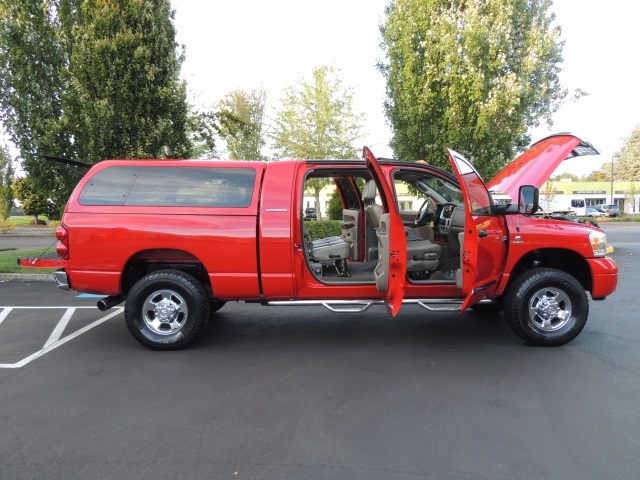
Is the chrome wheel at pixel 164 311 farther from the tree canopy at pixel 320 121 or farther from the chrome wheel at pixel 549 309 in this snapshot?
the tree canopy at pixel 320 121

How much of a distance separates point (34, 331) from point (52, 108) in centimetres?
708

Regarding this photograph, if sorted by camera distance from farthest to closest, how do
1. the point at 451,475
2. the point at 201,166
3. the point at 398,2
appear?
the point at 398,2
the point at 201,166
the point at 451,475

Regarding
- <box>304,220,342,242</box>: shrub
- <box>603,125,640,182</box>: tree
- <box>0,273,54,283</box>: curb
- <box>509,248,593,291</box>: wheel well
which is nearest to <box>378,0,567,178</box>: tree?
<box>304,220,342,242</box>: shrub

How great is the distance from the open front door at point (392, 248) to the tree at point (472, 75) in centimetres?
872

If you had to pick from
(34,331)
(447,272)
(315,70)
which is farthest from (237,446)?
(315,70)

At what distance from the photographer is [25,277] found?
31.7 feet

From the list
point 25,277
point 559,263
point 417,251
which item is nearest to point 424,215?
point 417,251

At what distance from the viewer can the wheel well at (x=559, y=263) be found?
5059 mm

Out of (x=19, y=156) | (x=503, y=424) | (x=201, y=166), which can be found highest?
(x=19, y=156)

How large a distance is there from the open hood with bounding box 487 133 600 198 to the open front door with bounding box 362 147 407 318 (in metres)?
1.58

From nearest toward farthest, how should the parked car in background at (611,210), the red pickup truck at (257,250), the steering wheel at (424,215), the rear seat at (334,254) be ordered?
1. the red pickup truck at (257,250)
2. the rear seat at (334,254)
3. the steering wheel at (424,215)
4. the parked car in background at (611,210)

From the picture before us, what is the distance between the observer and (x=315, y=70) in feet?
80.8

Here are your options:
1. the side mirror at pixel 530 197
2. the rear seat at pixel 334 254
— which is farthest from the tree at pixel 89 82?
the side mirror at pixel 530 197

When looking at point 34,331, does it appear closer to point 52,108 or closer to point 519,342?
point 519,342
